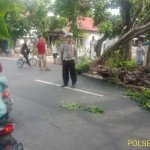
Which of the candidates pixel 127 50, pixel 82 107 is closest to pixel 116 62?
pixel 127 50

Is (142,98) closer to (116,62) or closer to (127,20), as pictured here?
(116,62)

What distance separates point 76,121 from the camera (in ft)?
15.0

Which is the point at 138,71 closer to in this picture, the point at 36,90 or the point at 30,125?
the point at 36,90

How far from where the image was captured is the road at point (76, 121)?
362cm

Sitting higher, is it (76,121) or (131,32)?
(131,32)

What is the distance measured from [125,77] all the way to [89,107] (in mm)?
3044

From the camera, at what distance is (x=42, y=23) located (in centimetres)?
2173

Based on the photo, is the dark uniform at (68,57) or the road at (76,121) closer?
the road at (76,121)

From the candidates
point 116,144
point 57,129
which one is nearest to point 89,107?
point 57,129

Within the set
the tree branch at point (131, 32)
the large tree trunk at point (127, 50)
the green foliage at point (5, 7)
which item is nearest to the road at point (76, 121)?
the tree branch at point (131, 32)

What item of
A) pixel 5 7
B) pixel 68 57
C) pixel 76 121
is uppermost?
pixel 5 7

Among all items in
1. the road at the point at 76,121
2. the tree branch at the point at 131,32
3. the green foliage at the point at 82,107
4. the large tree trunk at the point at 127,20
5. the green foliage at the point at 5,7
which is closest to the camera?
the green foliage at the point at 5,7

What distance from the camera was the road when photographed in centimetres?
362

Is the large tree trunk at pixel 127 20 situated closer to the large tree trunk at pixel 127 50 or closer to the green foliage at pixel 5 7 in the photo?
the large tree trunk at pixel 127 50
